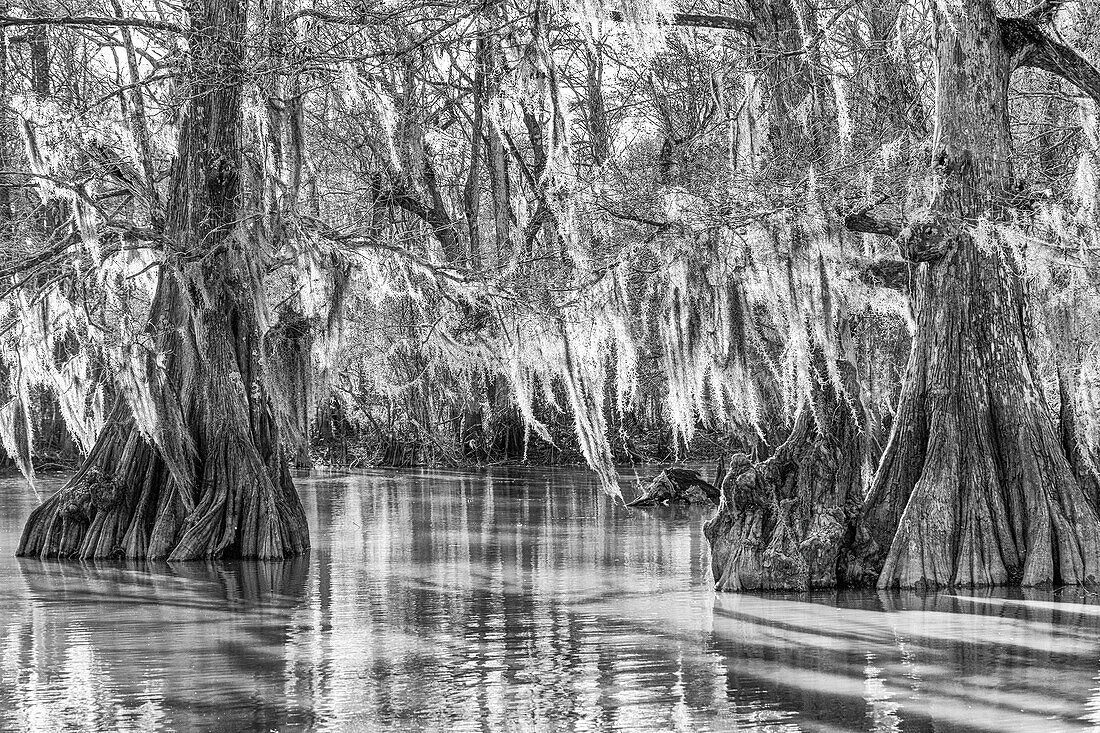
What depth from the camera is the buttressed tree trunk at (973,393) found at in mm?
10734

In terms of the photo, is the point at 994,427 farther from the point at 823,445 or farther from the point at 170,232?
the point at 170,232

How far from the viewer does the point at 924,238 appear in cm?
1120

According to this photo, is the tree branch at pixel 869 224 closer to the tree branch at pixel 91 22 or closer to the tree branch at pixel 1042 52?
the tree branch at pixel 1042 52

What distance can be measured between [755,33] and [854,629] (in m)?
7.23

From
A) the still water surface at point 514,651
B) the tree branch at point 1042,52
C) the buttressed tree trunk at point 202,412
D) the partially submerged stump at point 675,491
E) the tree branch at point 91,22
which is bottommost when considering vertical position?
the still water surface at point 514,651

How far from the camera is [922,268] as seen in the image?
466 inches

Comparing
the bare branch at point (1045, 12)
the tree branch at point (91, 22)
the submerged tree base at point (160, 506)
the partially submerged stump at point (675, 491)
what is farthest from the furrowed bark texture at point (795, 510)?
the partially submerged stump at point (675, 491)

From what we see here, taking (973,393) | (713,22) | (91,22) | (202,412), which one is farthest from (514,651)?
(91,22)

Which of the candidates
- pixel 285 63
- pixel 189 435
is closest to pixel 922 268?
pixel 285 63

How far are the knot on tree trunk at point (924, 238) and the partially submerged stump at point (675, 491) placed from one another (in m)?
10.9

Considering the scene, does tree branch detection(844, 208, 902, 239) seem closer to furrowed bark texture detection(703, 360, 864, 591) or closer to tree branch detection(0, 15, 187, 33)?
furrowed bark texture detection(703, 360, 864, 591)

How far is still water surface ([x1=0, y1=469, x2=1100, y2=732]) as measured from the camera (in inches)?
275

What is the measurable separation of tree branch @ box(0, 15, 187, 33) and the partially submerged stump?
1090 centimetres

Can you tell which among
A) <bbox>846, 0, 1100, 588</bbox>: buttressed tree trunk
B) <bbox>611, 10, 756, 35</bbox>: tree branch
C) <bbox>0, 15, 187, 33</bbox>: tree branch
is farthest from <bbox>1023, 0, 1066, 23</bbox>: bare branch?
<bbox>0, 15, 187, 33</bbox>: tree branch
